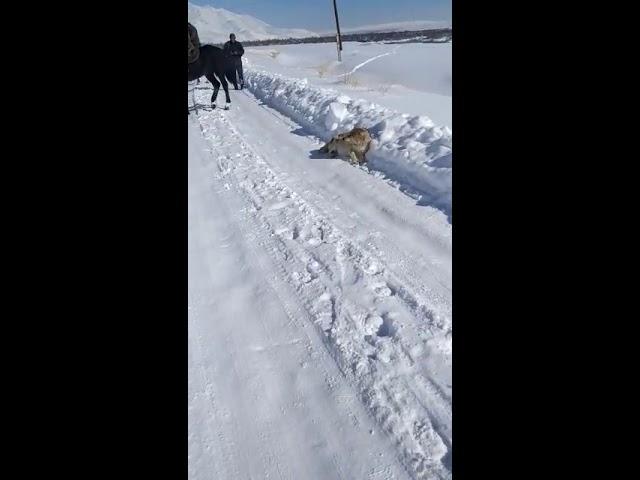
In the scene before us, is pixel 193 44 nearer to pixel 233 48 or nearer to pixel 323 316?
pixel 233 48

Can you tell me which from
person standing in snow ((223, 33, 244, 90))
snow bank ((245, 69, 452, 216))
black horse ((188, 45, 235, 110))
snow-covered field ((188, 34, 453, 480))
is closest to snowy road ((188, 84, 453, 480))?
snow-covered field ((188, 34, 453, 480))

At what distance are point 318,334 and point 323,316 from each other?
7.0 inches

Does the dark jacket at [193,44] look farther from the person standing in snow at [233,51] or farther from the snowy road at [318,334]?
the snowy road at [318,334]

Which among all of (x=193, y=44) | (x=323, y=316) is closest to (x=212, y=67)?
(x=193, y=44)

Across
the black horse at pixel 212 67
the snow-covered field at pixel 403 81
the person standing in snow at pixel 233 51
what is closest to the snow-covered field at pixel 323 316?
the snow-covered field at pixel 403 81

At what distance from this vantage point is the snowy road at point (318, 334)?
1.98 m

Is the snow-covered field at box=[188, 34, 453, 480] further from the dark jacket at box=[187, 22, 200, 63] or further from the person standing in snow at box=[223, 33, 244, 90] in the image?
the person standing in snow at box=[223, 33, 244, 90]

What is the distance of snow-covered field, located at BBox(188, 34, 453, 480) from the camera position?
2.00 m
